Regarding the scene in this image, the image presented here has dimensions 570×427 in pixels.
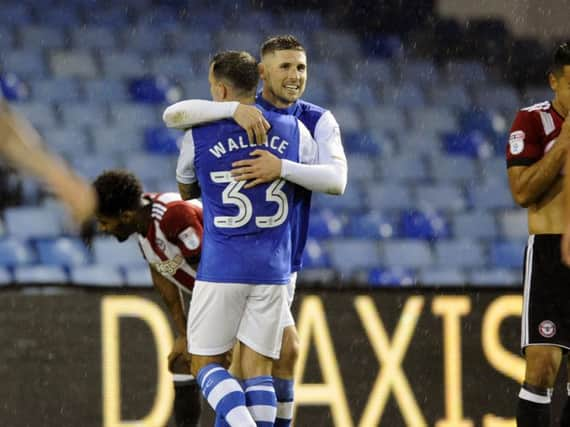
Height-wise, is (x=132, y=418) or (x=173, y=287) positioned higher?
(x=173, y=287)

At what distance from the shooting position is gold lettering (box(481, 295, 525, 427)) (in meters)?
5.45

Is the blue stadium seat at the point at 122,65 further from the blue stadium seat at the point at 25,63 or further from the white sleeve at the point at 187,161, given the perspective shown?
the white sleeve at the point at 187,161

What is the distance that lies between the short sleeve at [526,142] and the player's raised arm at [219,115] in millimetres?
881

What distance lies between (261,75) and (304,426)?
187 centimetres

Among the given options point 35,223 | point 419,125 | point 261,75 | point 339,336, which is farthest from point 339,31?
point 261,75

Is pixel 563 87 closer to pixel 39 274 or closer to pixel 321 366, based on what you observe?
pixel 321 366

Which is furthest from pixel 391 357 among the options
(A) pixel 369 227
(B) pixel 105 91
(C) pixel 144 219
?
(B) pixel 105 91

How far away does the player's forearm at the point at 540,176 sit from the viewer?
3803 millimetres

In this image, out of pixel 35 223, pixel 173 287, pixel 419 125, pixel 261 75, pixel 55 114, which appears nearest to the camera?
pixel 261 75

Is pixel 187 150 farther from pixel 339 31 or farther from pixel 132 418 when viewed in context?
pixel 339 31

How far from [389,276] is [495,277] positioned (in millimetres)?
829

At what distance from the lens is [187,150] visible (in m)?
3.93

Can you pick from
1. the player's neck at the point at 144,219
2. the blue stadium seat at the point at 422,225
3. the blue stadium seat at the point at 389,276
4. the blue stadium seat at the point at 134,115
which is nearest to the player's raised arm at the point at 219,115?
the player's neck at the point at 144,219

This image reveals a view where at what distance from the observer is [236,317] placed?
391 centimetres
